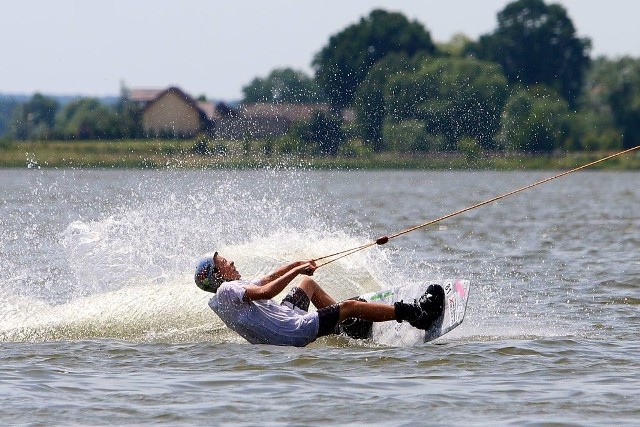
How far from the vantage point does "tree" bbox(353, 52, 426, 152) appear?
67.4 m

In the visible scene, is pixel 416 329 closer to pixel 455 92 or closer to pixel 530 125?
pixel 455 92

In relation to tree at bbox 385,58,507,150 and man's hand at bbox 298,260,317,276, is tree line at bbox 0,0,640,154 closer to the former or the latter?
tree at bbox 385,58,507,150

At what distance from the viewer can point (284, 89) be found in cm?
8988

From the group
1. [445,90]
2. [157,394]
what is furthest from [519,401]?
[445,90]

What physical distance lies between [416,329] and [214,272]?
1.90 metres

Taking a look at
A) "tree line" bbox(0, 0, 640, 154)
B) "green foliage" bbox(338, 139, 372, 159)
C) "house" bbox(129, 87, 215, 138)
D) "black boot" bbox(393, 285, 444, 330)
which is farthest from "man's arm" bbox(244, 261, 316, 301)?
"green foliage" bbox(338, 139, 372, 159)

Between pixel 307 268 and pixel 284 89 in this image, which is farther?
pixel 284 89

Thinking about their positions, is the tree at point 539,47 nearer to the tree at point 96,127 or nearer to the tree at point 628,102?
the tree at point 628,102

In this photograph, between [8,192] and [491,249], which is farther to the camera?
[8,192]

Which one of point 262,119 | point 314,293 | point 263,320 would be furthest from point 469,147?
point 263,320

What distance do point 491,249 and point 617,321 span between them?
951 centimetres

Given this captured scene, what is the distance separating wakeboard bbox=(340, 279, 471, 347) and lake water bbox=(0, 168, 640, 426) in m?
0.12

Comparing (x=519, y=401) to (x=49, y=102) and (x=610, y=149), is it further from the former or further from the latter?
(x=49, y=102)

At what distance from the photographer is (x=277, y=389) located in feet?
34.2
